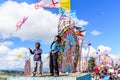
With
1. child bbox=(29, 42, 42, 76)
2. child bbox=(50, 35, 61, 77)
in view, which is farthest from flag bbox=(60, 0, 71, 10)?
child bbox=(50, 35, 61, 77)

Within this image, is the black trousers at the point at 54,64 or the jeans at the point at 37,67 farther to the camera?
the jeans at the point at 37,67

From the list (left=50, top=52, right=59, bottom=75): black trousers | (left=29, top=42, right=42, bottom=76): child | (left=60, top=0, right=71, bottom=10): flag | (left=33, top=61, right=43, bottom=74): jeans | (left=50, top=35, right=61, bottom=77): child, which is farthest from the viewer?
(left=60, top=0, right=71, bottom=10): flag

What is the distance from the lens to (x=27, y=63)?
1282 inches

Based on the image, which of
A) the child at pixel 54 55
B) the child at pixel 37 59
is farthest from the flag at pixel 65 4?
the child at pixel 54 55

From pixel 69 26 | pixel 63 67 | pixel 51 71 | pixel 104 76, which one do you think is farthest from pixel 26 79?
pixel 69 26

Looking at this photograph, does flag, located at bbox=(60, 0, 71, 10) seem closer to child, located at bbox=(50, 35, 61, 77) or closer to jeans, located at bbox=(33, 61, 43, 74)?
jeans, located at bbox=(33, 61, 43, 74)

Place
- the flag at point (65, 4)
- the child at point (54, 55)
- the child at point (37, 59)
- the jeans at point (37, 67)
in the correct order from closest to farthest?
the child at point (54, 55) < the child at point (37, 59) < the jeans at point (37, 67) < the flag at point (65, 4)

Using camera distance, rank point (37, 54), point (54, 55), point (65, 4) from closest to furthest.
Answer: point (54, 55) → point (37, 54) → point (65, 4)

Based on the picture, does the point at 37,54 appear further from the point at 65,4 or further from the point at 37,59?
the point at 65,4

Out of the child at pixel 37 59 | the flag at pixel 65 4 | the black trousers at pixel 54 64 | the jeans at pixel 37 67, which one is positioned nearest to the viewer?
the black trousers at pixel 54 64

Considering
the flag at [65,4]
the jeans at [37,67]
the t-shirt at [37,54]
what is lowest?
the jeans at [37,67]

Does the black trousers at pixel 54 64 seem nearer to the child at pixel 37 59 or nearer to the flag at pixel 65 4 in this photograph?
the child at pixel 37 59

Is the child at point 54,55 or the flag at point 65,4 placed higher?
the flag at point 65,4

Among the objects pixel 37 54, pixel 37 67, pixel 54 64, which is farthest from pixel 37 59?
pixel 54 64
